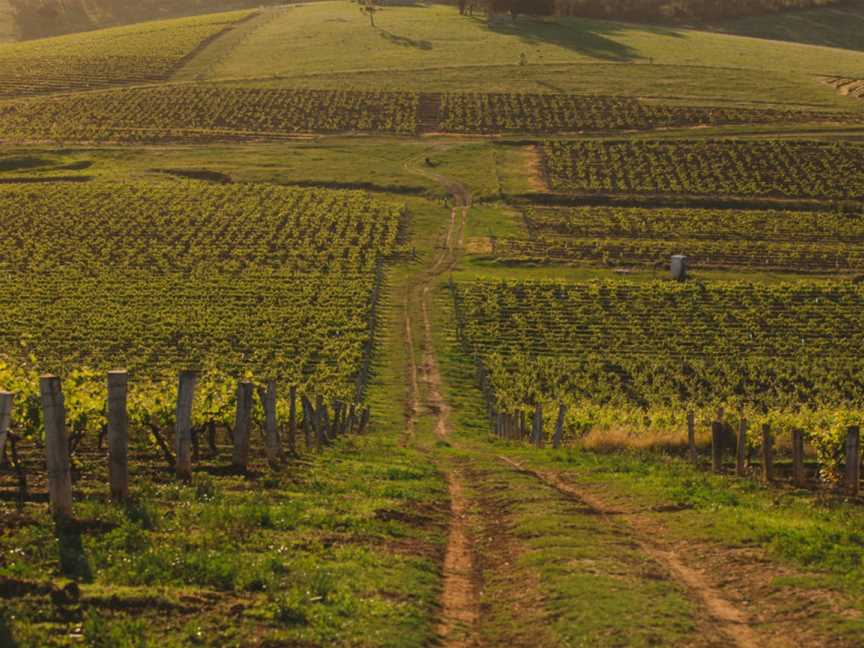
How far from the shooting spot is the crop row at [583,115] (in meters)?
126

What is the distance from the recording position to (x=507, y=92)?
14100cm

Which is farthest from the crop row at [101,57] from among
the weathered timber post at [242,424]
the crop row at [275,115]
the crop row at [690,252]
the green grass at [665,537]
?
the green grass at [665,537]

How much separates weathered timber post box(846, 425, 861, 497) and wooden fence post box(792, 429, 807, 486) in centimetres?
133

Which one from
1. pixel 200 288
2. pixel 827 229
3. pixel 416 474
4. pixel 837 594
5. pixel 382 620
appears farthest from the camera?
pixel 827 229

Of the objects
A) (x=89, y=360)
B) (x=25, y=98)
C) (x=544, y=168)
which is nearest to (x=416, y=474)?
(x=89, y=360)

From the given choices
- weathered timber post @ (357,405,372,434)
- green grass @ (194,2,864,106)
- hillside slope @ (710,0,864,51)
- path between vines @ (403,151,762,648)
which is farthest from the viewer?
hillside slope @ (710,0,864,51)

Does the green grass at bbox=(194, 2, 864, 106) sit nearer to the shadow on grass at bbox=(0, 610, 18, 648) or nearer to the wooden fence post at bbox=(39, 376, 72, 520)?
the wooden fence post at bbox=(39, 376, 72, 520)

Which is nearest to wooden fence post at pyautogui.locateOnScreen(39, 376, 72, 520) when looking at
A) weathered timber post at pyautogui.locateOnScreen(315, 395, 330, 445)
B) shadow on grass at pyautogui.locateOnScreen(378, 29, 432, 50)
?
weathered timber post at pyautogui.locateOnScreen(315, 395, 330, 445)

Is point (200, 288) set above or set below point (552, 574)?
below

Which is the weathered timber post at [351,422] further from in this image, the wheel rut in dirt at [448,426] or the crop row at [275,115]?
the crop row at [275,115]

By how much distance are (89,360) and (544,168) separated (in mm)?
64487

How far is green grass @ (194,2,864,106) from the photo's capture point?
146 metres

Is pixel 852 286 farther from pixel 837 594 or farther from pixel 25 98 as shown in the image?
pixel 25 98

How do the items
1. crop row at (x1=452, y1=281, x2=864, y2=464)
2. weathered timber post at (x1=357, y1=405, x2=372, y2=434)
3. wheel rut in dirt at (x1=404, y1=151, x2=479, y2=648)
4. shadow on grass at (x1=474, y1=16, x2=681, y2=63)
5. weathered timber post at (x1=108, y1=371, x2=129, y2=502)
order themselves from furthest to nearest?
shadow on grass at (x1=474, y1=16, x2=681, y2=63) → crop row at (x1=452, y1=281, x2=864, y2=464) → weathered timber post at (x1=357, y1=405, x2=372, y2=434) → weathered timber post at (x1=108, y1=371, x2=129, y2=502) → wheel rut in dirt at (x1=404, y1=151, x2=479, y2=648)
